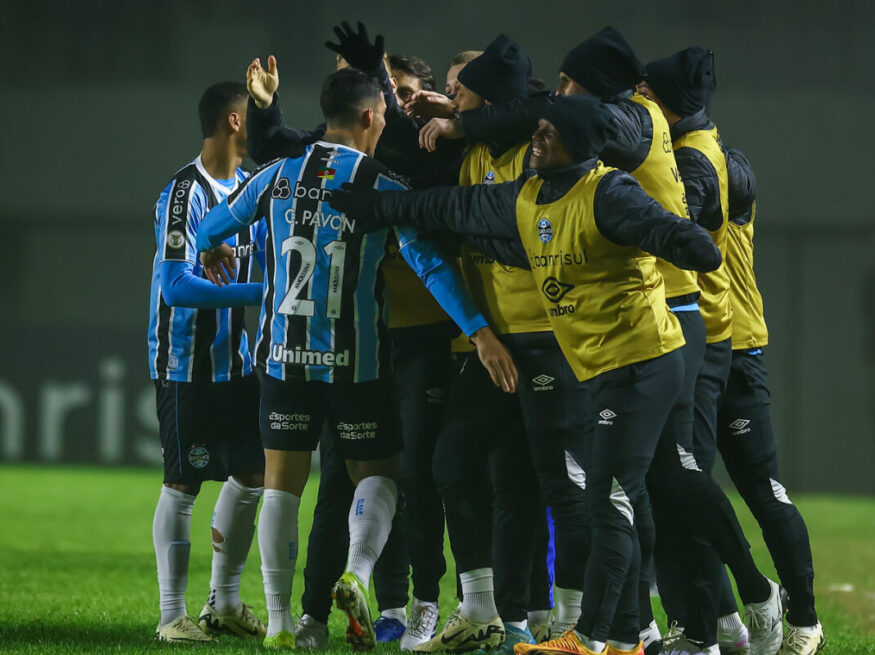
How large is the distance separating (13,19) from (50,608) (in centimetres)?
1072

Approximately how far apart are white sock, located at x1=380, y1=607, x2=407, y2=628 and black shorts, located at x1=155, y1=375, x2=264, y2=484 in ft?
2.46

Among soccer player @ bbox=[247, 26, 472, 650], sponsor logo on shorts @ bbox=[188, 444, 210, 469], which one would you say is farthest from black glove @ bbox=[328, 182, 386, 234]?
sponsor logo on shorts @ bbox=[188, 444, 210, 469]

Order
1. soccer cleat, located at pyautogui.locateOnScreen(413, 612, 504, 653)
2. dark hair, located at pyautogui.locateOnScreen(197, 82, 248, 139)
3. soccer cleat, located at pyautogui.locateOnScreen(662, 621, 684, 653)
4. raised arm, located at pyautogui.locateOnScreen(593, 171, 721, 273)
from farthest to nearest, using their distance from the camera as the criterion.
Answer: dark hair, located at pyautogui.locateOnScreen(197, 82, 248, 139) → soccer cleat, located at pyautogui.locateOnScreen(662, 621, 684, 653) → soccer cleat, located at pyautogui.locateOnScreen(413, 612, 504, 653) → raised arm, located at pyautogui.locateOnScreen(593, 171, 721, 273)

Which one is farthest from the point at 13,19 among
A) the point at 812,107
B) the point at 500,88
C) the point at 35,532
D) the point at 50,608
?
the point at 500,88

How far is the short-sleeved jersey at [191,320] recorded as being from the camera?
4.74 meters

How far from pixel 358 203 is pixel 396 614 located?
1.69 meters

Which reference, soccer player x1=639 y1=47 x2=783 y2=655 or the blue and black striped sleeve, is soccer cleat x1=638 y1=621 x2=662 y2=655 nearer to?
soccer player x1=639 y1=47 x2=783 y2=655

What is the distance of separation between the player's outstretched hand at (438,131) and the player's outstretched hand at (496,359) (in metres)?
0.71

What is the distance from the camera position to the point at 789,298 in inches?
551

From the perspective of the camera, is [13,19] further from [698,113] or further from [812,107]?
[698,113]

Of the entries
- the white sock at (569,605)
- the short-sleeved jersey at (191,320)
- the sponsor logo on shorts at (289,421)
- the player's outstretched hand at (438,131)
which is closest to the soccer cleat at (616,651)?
the white sock at (569,605)

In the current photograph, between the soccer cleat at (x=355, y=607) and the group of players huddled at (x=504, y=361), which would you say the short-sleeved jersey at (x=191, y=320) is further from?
the soccer cleat at (x=355, y=607)

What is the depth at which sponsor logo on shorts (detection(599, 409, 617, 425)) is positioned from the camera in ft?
12.0

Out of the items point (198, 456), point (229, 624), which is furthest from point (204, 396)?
point (229, 624)
